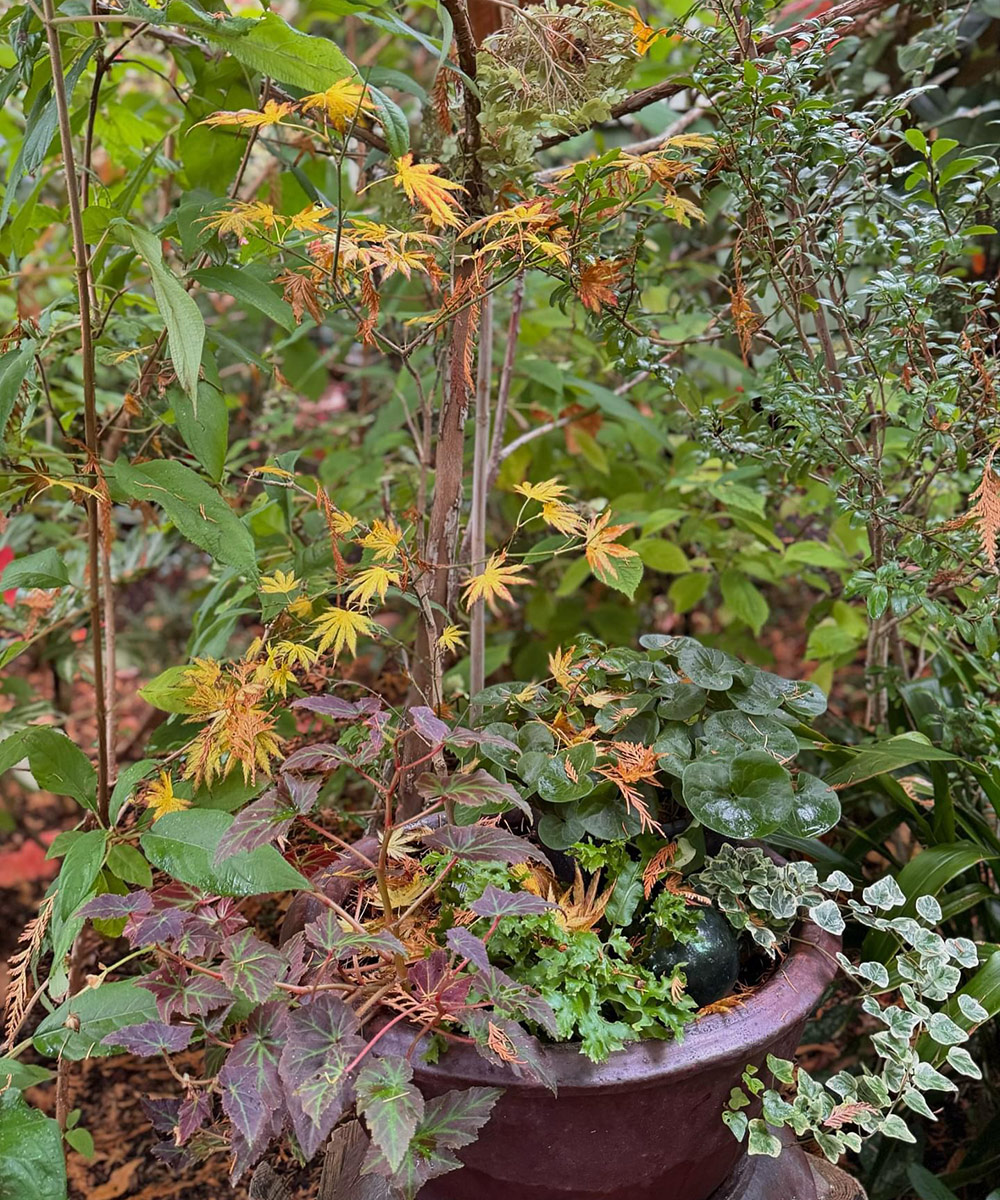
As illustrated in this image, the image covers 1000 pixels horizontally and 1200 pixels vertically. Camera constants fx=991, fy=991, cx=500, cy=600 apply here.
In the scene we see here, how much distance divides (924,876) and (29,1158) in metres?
0.85

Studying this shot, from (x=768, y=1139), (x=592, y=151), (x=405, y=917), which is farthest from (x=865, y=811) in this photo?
(x=592, y=151)

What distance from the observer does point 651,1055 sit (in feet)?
2.58

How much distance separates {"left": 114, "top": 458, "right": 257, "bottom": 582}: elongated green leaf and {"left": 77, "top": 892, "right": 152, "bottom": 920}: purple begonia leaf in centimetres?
29

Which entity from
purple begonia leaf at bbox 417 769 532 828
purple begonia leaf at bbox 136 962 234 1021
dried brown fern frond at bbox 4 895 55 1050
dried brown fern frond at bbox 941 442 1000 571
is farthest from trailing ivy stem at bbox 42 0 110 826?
dried brown fern frond at bbox 941 442 1000 571

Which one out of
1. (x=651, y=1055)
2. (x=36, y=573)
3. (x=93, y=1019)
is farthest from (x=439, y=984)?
(x=36, y=573)

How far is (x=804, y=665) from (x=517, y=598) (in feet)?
2.65

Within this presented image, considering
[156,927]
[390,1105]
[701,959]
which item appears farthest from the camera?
[701,959]

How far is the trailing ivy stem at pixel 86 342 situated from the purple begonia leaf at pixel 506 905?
1.39ft

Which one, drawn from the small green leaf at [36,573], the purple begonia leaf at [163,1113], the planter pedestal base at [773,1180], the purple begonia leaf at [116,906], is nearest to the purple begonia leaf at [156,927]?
the purple begonia leaf at [116,906]

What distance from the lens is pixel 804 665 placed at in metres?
2.46

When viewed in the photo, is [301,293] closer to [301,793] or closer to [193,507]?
[193,507]

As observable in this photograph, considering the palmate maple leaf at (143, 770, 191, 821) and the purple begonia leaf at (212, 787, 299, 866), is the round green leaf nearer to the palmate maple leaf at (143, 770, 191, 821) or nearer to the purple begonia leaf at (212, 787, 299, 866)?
the purple begonia leaf at (212, 787, 299, 866)

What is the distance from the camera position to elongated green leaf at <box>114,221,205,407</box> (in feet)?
2.41

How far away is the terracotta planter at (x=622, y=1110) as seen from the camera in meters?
0.78
